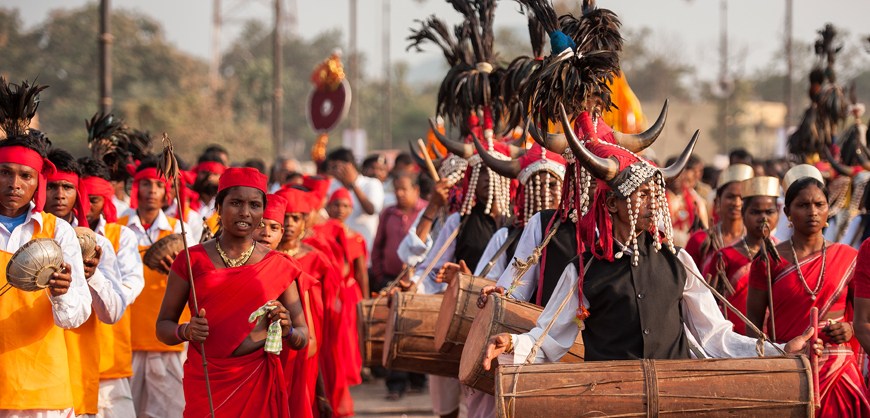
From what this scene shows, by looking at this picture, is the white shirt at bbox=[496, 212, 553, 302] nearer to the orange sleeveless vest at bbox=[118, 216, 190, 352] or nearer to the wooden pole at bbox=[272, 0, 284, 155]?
the orange sleeveless vest at bbox=[118, 216, 190, 352]

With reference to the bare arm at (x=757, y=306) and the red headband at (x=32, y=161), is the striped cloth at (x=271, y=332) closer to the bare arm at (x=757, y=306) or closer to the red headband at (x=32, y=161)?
the red headband at (x=32, y=161)

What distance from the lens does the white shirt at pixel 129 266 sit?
7121mm

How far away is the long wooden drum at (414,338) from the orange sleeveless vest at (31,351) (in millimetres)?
2149

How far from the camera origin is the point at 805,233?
6.96 m

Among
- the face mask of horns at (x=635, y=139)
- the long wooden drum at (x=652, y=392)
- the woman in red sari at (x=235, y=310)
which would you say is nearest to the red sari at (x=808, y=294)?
the face mask of horns at (x=635, y=139)

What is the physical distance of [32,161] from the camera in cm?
629

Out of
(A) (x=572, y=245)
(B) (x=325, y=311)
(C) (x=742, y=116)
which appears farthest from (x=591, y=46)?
(C) (x=742, y=116)

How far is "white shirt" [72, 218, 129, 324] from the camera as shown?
674cm

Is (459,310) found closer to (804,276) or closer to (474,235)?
(474,235)

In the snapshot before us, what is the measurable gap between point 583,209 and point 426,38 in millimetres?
4386

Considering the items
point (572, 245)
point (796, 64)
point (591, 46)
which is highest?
point (796, 64)

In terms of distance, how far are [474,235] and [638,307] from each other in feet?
10.3

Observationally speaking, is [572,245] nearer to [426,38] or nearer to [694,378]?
[694,378]

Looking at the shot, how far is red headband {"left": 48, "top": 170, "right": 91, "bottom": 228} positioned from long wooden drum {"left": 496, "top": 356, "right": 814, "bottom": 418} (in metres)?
3.29
